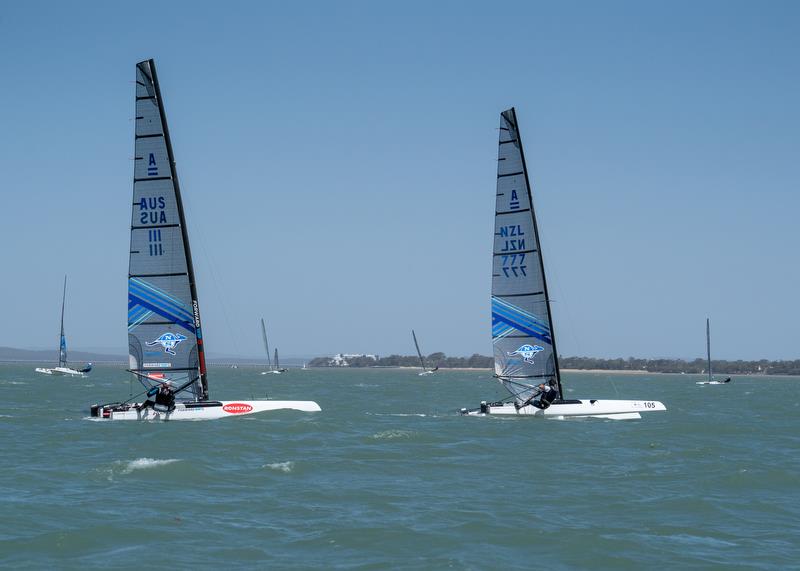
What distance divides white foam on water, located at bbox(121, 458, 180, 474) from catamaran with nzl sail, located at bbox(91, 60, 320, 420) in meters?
9.72

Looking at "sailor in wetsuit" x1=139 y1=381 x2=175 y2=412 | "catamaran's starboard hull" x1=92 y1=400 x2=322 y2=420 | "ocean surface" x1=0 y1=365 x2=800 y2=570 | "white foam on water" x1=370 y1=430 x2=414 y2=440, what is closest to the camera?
"ocean surface" x1=0 y1=365 x2=800 y2=570

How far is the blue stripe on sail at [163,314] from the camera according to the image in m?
32.8

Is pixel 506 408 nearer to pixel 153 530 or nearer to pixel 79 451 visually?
pixel 79 451

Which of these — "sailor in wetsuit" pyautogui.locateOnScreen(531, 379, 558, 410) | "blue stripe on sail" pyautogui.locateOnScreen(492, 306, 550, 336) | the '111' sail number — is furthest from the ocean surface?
the '111' sail number

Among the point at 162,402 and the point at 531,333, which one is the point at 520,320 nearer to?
the point at 531,333

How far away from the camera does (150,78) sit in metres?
33.4

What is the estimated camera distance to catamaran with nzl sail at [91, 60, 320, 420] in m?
32.7

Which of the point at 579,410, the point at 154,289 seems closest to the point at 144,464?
the point at 154,289

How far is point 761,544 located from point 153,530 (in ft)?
30.6

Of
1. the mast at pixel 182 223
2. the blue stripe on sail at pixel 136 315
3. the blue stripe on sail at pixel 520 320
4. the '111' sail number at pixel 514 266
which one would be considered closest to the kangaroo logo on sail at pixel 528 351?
the blue stripe on sail at pixel 520 320

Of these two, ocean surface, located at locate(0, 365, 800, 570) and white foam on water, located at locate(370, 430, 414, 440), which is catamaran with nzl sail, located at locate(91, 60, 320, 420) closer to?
ocean surface, located at locate(0, 365, 800, 570)

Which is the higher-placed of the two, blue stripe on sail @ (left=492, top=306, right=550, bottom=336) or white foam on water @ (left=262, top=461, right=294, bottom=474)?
blue stripe on sail @ (left=492, top=306, right=550, bottom=336)

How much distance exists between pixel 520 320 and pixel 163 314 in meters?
12.7

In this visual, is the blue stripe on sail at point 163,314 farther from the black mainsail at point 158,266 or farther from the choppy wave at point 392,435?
the choppy wave at point 392,435
